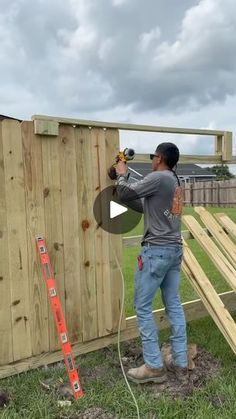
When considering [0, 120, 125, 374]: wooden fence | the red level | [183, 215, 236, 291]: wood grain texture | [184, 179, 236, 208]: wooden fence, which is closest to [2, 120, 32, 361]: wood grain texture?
[0, 120, 125, 374]: wooden fence

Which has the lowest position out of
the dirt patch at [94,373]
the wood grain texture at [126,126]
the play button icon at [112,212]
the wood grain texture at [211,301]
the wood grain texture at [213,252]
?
the dirt patch at [94,373]

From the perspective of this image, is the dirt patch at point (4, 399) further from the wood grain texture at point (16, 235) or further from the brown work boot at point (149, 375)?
the brown work boot at point (149, 375)

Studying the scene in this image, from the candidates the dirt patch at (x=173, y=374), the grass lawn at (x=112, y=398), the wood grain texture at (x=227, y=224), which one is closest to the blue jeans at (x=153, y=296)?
A: the dirt patch at (x=173, y=374)

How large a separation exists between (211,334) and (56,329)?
1.74m

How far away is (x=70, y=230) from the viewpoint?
3.76 metres

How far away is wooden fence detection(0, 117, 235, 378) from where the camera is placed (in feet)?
11.2

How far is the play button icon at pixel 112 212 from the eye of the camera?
395 centimetres

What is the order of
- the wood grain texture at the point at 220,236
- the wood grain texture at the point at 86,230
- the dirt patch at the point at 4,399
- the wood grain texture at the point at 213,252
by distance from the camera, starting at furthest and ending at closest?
the wood grain texture at the point at 220,236, the wood grain texture at the point at 213,252, the wood grain texture at the point at 86,230, the dirt patch at the point at 4,399

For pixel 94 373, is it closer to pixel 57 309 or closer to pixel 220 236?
pixel 57 309

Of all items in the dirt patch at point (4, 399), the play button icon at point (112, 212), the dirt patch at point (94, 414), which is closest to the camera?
the dirt patch at point (94, 414)

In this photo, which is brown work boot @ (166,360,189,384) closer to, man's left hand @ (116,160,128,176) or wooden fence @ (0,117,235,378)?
wooden fence @ (0,117,235,378)

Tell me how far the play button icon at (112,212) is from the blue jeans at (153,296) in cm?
63

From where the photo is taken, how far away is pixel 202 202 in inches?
1077

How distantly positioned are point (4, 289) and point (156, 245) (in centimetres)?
125
